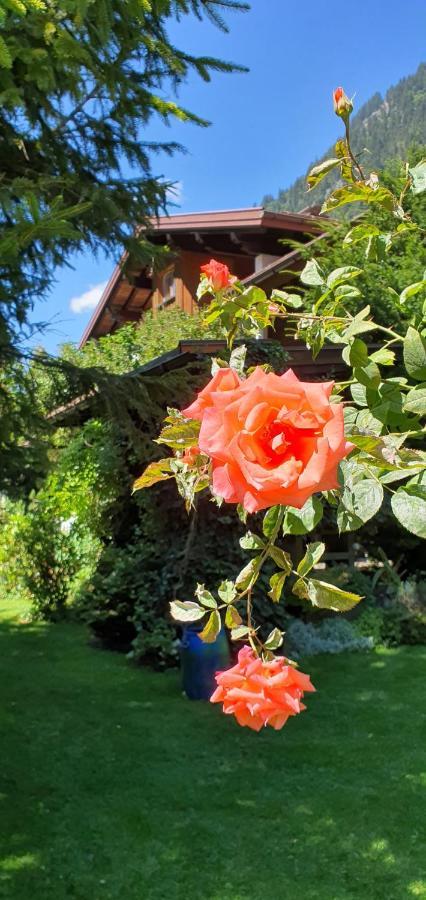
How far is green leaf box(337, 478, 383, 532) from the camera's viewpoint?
0.91 meters

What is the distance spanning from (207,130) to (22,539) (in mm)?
6845

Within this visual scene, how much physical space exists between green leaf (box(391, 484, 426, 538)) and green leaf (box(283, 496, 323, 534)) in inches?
4.5

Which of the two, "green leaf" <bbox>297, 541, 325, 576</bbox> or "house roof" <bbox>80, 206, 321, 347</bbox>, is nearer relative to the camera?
"green leaf" <bbox>297, 541, 325, 576</bbox>

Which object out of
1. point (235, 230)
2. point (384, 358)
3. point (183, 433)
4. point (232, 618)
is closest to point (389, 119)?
point (235, 230)

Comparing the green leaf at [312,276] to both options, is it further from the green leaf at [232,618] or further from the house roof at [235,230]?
the house roof at [235,230]

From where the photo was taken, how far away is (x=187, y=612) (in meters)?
1.05

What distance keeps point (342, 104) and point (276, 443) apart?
83 cm

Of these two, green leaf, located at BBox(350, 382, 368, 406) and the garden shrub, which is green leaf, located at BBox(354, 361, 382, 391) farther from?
the garden shrub

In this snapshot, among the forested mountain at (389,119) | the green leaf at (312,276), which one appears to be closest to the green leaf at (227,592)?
the green leaf at (312,276)

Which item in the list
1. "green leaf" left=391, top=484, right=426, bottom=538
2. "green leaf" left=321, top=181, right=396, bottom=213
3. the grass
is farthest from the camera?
the grass

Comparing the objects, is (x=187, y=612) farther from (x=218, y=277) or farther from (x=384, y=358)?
(x=218, y=277)

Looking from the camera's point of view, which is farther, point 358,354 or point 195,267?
point 195,267

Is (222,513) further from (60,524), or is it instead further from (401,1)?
(401,1)

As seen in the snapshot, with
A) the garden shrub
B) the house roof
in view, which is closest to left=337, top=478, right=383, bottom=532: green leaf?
the garden shrub
